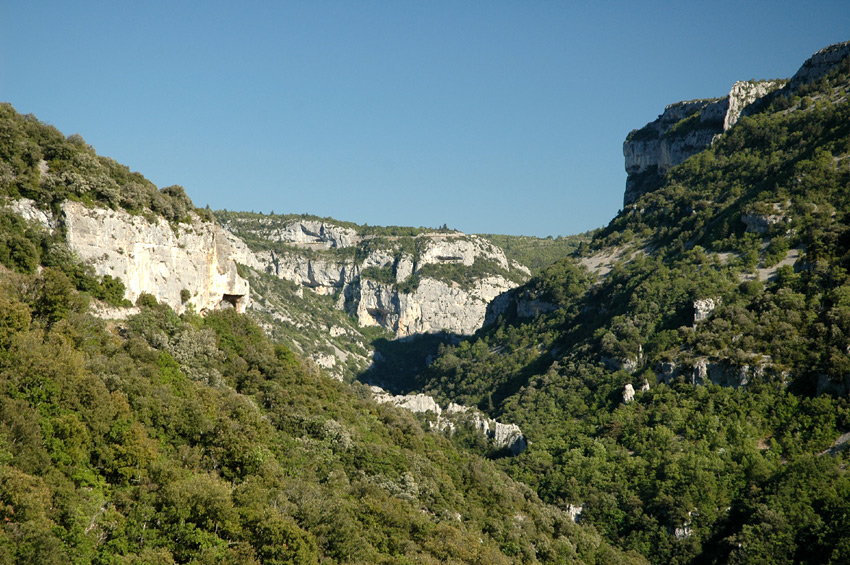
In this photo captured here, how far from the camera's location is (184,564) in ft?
94.4

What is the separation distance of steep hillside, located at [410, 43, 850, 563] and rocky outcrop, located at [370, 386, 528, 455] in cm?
230

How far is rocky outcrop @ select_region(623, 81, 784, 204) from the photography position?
131 metres

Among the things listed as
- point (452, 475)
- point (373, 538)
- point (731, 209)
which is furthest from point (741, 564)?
point (731, 209)

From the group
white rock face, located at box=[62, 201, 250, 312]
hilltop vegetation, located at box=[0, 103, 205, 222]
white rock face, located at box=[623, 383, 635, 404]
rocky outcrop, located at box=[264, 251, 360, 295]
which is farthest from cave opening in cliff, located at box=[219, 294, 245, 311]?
rocky outcrop, located at box=[264, 251, 360, 295]

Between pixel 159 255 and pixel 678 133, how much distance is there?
117534 millimetres

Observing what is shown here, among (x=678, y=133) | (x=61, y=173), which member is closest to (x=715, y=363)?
(x=61, y=173)

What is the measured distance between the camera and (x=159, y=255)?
46469 millimetres

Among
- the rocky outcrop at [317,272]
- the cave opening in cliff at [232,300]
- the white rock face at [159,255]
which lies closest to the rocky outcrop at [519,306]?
the rocky outcrop at [317,272]

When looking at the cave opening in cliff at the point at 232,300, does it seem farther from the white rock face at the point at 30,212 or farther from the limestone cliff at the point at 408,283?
the limestone cliff at the point at 408,283

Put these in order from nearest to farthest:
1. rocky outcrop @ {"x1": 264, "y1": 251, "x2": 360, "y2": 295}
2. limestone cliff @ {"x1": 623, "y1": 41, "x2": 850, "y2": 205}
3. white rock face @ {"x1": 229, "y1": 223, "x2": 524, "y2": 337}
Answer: limestone cliff @ {"x1": 623, "y1": 41, "x2": 850, "y2": 205}
white rock face @ {"x1": 229, "y1": 223, "x2": 524, "y2": 337}
rocky outcrop @ {"x1": 264, "y1": 251, "x2": 360, "y2": 295}

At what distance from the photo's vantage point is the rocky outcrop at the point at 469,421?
8431 centimetres

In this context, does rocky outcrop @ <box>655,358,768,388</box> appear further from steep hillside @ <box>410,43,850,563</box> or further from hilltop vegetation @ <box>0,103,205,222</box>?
hilltop vegetation @ <box>0,103,205,222</box>

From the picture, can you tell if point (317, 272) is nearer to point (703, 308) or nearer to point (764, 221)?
point (764, 221)

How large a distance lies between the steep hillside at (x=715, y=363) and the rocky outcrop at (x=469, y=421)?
230 centimetres
